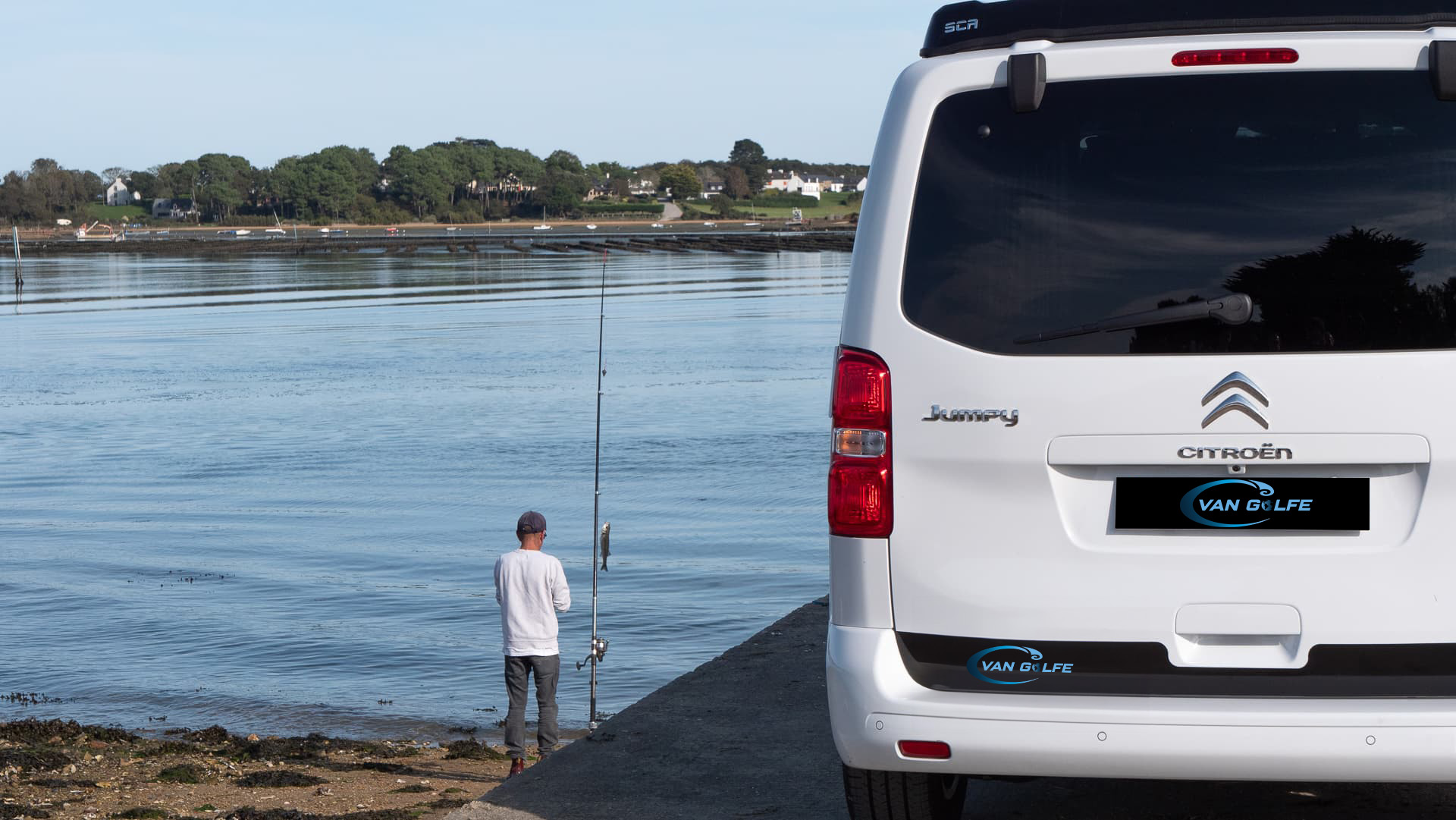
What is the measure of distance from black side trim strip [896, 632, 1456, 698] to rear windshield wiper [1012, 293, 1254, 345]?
732 millimetres

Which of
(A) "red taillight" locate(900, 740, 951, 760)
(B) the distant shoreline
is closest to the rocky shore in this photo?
(A) "red taillight" locate(900, 740, 951, 760)

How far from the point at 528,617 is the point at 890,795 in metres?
4.42

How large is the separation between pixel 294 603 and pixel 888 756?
13664 millimetres

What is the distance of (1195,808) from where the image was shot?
5.49m

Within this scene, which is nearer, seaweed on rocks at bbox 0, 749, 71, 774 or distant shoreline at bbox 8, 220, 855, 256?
seaweed on rocks at bbox 0, 749, 71, 774

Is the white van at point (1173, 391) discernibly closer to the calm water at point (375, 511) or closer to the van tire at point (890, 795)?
the van tire at point (890, 795)

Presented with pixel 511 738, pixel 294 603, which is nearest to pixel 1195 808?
pixel 511 738

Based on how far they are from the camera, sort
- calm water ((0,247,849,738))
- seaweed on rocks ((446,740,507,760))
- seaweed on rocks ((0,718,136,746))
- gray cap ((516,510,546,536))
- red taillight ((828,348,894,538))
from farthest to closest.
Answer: calm water ((0,247,849,738)), seaweed on rocks ((0,718,136,746)), seaweed on rocks ((446,740,507,760)), gray cap ((516,510,546,536)), red taillight ((828,348,894,538))

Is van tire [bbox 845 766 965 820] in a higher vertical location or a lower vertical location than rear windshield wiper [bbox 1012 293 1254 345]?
lower

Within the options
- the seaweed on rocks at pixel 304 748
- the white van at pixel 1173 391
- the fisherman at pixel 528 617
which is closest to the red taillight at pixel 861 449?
the white van at pixel 1173 391

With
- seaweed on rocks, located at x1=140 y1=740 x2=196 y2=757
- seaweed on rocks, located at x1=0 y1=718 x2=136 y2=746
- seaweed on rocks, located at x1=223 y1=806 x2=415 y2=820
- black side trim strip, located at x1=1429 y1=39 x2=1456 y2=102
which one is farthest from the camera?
seaweed on rocks, located at x1=0 y1=718 x2=136 y2=746

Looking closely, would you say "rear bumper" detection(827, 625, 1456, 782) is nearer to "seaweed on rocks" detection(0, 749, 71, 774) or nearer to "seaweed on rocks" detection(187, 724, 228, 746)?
"seaweed on rocks" detection(0, 749, 71, 774)

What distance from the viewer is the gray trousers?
8.77 m

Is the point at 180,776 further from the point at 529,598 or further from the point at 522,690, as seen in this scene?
the point at 529,598
